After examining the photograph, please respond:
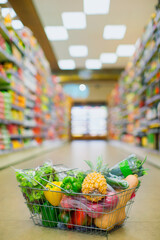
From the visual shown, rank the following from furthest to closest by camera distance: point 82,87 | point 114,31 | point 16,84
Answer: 1. point 82,87
2. point 114,31
3. point 16,84

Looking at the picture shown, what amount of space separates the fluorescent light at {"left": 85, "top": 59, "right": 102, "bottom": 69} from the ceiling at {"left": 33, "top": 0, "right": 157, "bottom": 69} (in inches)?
52.6

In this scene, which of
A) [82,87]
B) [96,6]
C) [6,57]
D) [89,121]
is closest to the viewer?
[6,57]

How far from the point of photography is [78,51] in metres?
10.5

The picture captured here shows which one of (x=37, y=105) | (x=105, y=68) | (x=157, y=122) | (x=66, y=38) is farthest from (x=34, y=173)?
(x=105, y=68)

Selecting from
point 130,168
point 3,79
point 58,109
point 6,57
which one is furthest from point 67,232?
point 58,109

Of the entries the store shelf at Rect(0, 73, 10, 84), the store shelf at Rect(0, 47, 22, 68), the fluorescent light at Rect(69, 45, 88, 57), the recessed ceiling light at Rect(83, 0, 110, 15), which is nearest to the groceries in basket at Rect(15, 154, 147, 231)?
the store shelf at Rect(0, 73, 10, 84)

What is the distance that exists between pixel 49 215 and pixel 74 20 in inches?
295

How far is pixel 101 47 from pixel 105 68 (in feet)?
11.3

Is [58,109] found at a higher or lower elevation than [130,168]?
higher

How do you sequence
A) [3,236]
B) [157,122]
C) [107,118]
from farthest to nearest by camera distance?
1. [107,118]
2. [157,122]
3. [3,236]

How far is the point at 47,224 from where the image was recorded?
1.25 meters

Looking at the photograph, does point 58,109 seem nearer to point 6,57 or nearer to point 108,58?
point 108,58

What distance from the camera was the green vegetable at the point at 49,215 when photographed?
4.01 ft

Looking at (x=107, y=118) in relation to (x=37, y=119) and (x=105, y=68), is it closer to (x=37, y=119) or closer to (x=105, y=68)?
(x=105, y=68)
